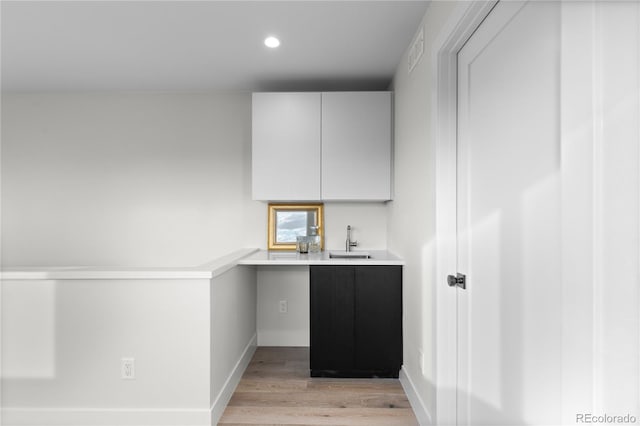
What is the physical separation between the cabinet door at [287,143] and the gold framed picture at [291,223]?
469mm

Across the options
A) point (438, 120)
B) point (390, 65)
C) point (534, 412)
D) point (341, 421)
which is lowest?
point (341, 421)

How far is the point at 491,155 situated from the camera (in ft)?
5.34

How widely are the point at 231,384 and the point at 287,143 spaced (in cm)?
187

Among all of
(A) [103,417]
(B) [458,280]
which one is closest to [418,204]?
(B) [458,280]

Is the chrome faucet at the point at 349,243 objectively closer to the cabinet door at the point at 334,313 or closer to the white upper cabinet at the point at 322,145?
the white upper cabinet at the point at 322,145

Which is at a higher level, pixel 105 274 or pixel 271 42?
pixel 271 42

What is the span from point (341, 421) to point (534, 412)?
1328 mm

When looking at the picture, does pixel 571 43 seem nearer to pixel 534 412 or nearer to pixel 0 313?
pixel 534 412

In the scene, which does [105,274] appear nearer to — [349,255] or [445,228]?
[445,228]

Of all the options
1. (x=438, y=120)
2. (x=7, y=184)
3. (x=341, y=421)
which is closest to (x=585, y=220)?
(x=438, y=120)

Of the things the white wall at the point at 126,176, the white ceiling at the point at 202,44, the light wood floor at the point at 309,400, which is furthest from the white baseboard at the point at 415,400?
the white ceiling at the point at 202,44

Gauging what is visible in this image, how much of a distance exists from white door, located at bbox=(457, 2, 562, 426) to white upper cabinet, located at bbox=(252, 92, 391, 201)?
141 cm

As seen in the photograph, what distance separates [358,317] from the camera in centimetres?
294

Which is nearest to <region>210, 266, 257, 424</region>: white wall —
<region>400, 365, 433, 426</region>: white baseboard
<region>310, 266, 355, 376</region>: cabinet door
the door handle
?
<region>310, 266, 355, 376</region>: cabinet door
